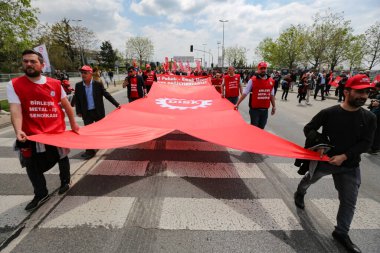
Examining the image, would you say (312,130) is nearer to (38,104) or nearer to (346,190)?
(346,190)

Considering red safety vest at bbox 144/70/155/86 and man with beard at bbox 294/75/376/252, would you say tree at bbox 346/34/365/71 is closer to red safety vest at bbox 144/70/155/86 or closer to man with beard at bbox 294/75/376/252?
red safety vest at bbox 144/70/155/86

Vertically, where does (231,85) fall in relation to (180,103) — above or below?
above

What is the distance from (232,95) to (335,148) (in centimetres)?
600

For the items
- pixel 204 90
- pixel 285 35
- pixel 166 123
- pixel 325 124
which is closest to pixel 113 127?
pixel 166 123

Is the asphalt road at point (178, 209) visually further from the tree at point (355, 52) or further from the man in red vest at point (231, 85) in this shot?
the tree at point (355, 52)

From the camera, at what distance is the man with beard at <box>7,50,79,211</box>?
115 inches

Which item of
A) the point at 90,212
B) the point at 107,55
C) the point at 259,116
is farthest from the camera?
the point at 107,55

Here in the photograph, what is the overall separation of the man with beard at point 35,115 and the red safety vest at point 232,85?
236 inches

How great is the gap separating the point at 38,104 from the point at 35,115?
155 mm

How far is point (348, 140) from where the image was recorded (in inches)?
103

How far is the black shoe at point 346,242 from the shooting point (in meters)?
2.58

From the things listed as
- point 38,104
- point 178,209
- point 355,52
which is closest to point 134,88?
point 38,104

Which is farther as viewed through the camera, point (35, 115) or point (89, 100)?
point (89, 100)

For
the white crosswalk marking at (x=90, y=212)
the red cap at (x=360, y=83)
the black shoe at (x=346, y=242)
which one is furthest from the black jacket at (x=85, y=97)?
the black shoe at (x=346, y=242)
